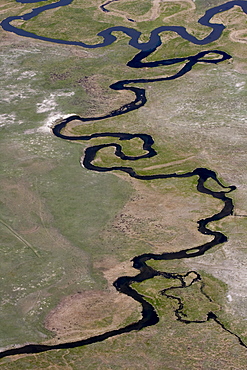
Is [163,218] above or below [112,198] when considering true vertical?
below

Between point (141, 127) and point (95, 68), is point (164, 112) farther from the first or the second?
point (95, 68)

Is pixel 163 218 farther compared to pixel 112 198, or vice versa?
pixel 112 198

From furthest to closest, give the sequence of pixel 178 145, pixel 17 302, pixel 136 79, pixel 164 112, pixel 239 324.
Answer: pixel 136 79, pixel 164 112, pixel 178 145, pixel 17 302, pixel 239 324

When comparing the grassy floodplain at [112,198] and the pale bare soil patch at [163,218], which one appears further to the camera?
the pale bare soil patch at [163,218]

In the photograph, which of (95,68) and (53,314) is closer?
(53,314)

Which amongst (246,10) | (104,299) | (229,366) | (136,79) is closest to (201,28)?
(246,10)

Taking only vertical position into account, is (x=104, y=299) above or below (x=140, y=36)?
below

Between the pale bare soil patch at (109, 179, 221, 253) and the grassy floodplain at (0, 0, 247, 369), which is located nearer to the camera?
the grassy floodplain at (0, 0, 247, 369)

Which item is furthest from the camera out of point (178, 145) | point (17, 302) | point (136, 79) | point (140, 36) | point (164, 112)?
point (140, 36)
